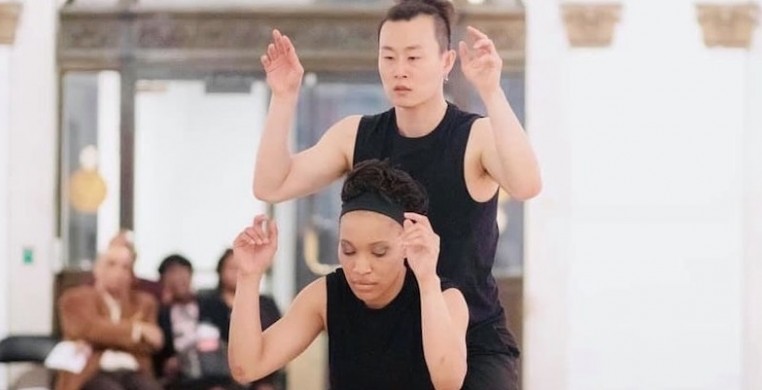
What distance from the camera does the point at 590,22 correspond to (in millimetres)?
7809

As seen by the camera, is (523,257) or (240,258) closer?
(240,258)

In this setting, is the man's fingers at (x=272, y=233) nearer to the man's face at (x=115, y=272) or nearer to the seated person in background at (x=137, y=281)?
the man's face at (x=115, y=272)

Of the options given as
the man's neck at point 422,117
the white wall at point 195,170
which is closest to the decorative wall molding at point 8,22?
the white wall at point 195,170

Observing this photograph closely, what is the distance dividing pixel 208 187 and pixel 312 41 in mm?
952

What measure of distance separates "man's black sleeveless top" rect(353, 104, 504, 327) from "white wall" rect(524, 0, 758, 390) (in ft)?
16.4

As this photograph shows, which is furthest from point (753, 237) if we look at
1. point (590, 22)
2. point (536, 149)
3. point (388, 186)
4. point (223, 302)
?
point (388, 186)

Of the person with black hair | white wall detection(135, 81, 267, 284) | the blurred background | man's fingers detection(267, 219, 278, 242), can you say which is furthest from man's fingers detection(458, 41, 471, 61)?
white wall detection(135, 81, 267, 284)

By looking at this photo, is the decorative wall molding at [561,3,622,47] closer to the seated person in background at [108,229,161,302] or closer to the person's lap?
the seated person in background at [108,229,161,302]

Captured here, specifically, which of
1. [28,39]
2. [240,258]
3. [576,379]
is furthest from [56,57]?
[240,258]

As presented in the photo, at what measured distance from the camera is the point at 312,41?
8.04 metres

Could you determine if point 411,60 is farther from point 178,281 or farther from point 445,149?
point 178,281

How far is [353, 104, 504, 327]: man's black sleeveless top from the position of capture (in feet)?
9.36

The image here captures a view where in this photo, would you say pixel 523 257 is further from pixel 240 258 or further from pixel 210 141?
pixel 240 258

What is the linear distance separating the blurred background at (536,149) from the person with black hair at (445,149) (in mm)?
4987
